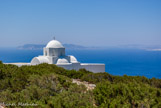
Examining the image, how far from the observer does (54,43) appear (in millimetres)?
24969

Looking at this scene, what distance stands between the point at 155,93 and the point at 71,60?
19505 mm

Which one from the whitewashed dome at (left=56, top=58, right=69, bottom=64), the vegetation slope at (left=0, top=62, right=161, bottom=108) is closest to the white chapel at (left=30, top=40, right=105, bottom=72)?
the whitewashed dome at (left=56, top=58, right=69, bottom=64)

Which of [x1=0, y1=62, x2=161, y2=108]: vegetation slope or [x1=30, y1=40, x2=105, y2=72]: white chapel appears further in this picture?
[x1=30, y1=40, x2=105, y2=72]: white chapel

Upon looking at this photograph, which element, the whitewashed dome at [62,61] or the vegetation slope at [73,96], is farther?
the whitewashed dome at [62,61]

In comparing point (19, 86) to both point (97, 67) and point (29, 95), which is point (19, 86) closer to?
point (29, 95)

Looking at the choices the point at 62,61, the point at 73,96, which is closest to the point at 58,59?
the point at 62,61

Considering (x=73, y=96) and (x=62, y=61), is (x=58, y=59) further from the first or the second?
(x=73, y=96)

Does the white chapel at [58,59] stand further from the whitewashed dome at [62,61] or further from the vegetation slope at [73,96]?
the vegetation slope at [73,96]

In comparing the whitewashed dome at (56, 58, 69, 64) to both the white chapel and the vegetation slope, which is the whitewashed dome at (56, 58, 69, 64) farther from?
the vegetation slope

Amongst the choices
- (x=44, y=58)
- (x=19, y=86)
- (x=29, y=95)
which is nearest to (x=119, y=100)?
(x=29, y=95)

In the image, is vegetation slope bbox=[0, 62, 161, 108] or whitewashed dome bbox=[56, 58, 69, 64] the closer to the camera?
vegetation slope bbox=[0, 62, 161, 108]

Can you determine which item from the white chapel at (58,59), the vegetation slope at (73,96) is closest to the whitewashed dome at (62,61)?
the white chapel at (58,59)

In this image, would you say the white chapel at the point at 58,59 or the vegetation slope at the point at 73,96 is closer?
the vegetation slope at the point at 73,96

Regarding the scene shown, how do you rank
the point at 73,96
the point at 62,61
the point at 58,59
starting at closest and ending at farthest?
the point at 73,96, the point at 62,61, the point at 58,59
